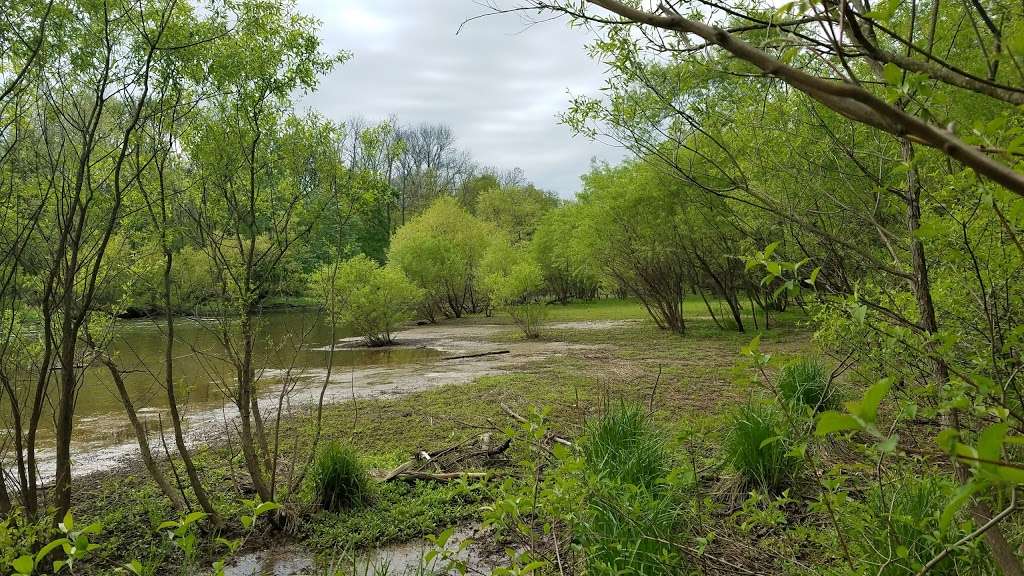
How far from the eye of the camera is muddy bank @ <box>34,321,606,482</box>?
7.54m

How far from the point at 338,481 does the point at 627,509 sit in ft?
10.2

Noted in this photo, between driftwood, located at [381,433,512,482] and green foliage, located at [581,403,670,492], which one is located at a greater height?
green foliage, located at [581,403,670,492]

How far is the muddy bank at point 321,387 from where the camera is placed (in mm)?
7543

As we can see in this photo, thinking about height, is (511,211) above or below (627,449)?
above

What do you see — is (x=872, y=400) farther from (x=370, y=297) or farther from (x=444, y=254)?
(x=444, y=254)

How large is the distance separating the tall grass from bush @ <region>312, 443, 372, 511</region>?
6.90ft

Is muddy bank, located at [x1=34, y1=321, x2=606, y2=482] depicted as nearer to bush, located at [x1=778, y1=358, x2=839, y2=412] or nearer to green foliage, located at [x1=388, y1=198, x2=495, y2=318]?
bush, located at [x1=778, y1=358, x2=839, y2=412]

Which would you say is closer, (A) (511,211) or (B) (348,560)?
(B) (348,560)

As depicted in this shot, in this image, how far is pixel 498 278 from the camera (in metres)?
22.3

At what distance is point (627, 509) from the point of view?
9.25ft

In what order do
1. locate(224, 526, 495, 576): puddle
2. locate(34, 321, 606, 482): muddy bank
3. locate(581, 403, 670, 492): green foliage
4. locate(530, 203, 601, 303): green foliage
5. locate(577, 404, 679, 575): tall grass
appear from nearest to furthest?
locate(577, 404, 679, 575): tall grass, locate(581, 403, 670, 492): green foliage, locate(224, 526, 495, 576): puddle, locate(34, 321, 606, 482): muddy bank, locate(530, 203, 601, 303): green foliage

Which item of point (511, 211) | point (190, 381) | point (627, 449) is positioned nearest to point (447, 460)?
point (627, 449)

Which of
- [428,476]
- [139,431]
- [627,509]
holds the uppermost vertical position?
[139,431]

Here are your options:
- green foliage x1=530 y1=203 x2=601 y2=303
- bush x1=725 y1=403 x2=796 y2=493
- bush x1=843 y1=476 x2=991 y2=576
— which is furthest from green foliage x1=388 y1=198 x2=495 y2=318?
bush x1=843 y1=476 x2=991 y2=576
